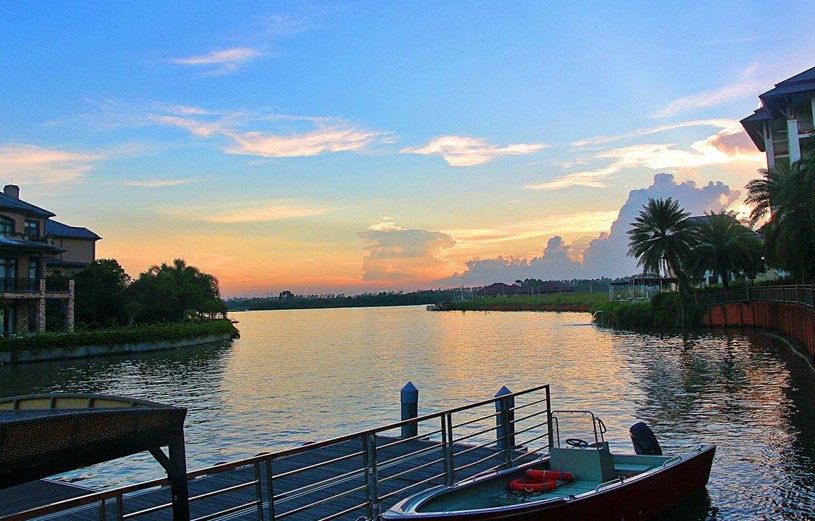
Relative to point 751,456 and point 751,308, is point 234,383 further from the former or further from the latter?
point 751,308

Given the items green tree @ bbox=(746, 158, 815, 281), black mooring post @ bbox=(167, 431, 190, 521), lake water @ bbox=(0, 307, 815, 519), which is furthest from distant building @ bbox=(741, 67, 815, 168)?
black mooring post @ bbox=(167, 431, 190, 521)

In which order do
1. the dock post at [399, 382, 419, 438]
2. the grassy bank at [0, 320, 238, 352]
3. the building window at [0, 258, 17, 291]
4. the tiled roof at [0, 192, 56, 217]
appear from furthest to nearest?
the tiled roof at [0, 192, 56, 217] → the building window at [0, 258, 17, 291] → the grassy bank at [0, 320, 238, 352] → the dock post at [399, 382, 419, 438]

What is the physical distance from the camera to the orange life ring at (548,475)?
10766 mm

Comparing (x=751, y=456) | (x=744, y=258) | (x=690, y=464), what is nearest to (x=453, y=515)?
(x=690, y=464)

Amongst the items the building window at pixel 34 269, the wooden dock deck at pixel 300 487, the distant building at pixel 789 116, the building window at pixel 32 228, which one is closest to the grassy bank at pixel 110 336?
the building window at pixel 34 269

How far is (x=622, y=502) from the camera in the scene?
10148mm

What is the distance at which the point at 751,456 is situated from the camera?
52.9 feet

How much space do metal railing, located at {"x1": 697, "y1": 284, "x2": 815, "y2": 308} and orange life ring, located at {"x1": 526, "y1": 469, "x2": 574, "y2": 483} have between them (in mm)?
25774

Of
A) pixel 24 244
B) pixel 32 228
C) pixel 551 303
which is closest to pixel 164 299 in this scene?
pixel 32 228

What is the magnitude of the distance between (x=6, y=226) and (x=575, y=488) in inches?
2304

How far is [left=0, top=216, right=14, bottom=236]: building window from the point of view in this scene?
2212 inches

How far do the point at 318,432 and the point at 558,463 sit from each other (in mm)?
11757

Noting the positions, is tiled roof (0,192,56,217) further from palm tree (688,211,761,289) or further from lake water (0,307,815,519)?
palm tree (688,211,761,289)

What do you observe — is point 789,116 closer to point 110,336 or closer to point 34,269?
point 110,336
